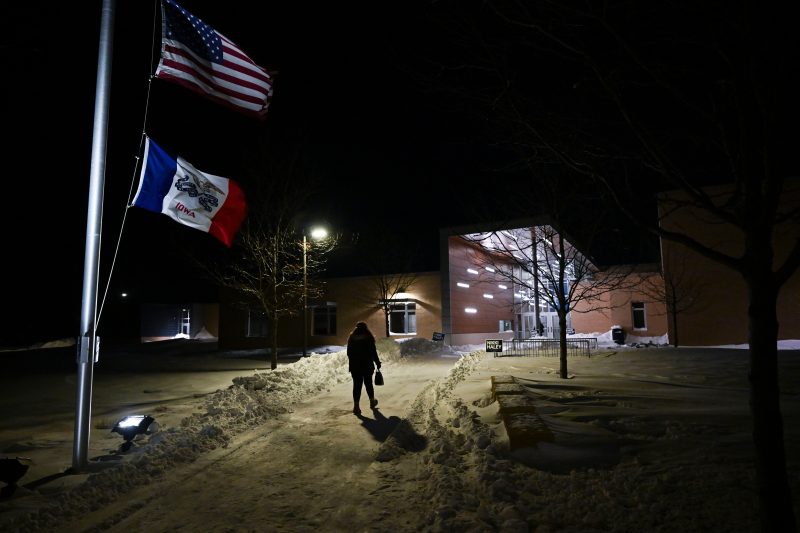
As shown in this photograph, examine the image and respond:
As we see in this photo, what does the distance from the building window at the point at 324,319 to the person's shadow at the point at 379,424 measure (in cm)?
2267

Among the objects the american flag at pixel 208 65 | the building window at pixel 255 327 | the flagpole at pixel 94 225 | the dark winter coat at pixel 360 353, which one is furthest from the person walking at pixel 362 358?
the building window at pixel 255 327

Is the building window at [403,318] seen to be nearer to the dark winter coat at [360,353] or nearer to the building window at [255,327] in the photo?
the building window at [255,327]

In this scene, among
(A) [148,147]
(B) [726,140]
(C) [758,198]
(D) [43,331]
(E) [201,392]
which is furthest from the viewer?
(D) [43,331]

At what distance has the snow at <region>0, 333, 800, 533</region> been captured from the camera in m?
4.27

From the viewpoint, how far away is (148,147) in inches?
282

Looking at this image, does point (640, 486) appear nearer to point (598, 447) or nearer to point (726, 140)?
point (598, 447)

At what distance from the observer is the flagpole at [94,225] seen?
259 inches

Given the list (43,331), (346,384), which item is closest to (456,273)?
(346,384)

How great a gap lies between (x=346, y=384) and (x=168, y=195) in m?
7.67

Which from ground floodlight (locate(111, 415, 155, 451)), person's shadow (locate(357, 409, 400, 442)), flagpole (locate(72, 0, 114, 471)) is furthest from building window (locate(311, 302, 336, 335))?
flagpole (locate(72, 0, 114, 471))

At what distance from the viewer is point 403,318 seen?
98.4ft

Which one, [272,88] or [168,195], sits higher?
[272,88]

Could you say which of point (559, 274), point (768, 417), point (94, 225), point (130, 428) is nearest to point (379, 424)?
point (130, 428)

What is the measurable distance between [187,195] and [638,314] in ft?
A: 115
